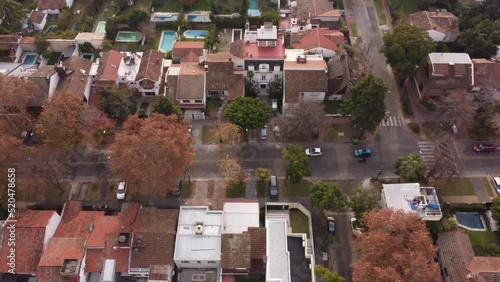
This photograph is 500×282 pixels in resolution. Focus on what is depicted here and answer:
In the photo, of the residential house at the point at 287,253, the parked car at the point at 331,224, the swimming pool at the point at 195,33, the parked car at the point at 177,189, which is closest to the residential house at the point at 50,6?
the swimming pool at the point at 195,33

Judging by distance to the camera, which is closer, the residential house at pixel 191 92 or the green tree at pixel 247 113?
the green tree at pixel 247 113

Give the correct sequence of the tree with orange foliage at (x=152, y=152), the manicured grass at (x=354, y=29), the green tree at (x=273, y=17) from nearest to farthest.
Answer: the tree with orange foliage at (x=152, y=152), the green tree at (x=273, y=17), the manicured grass at (x=354, y=29)

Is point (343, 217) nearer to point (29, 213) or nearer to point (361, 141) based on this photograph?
point (361, 141)

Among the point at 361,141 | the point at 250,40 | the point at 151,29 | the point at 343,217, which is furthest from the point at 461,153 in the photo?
the point at 151,29

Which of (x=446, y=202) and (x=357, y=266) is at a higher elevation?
(x=446, y=202)

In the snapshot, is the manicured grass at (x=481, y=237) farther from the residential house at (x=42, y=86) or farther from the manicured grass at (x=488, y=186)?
the residential house at (x=42, y=86)

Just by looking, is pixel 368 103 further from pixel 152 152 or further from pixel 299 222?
pixel 152 152

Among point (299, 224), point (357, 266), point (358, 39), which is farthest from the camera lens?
point (358, 39)
